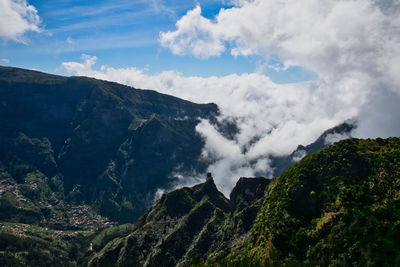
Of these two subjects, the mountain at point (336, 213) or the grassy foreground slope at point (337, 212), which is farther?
the mountain at point (336, 213)

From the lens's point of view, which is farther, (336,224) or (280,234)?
(280,234)

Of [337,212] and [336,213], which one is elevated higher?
[337,212]

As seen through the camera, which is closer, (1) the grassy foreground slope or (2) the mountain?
(1) the grassy foreground slope

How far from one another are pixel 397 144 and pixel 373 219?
2523 inches

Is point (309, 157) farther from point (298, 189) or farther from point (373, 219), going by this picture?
point (373, 219)

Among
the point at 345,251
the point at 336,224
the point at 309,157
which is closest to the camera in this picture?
the point at 345,251

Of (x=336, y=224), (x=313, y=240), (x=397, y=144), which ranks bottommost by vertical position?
(x=313, y=240)

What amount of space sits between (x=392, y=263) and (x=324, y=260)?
32040mm

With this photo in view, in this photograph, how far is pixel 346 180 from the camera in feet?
545

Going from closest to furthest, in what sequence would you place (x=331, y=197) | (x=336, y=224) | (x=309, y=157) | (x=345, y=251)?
(x=345, y=251) < (x=336, y=224) < (x=331, y=197) < (x=309, y=157)

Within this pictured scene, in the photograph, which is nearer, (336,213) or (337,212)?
(336,213)

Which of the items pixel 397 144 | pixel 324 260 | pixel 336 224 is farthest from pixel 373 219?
pixel 397 144

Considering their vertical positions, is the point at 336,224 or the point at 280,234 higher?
the point at 336,224

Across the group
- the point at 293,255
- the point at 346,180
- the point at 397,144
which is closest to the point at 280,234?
the point at 293,255
